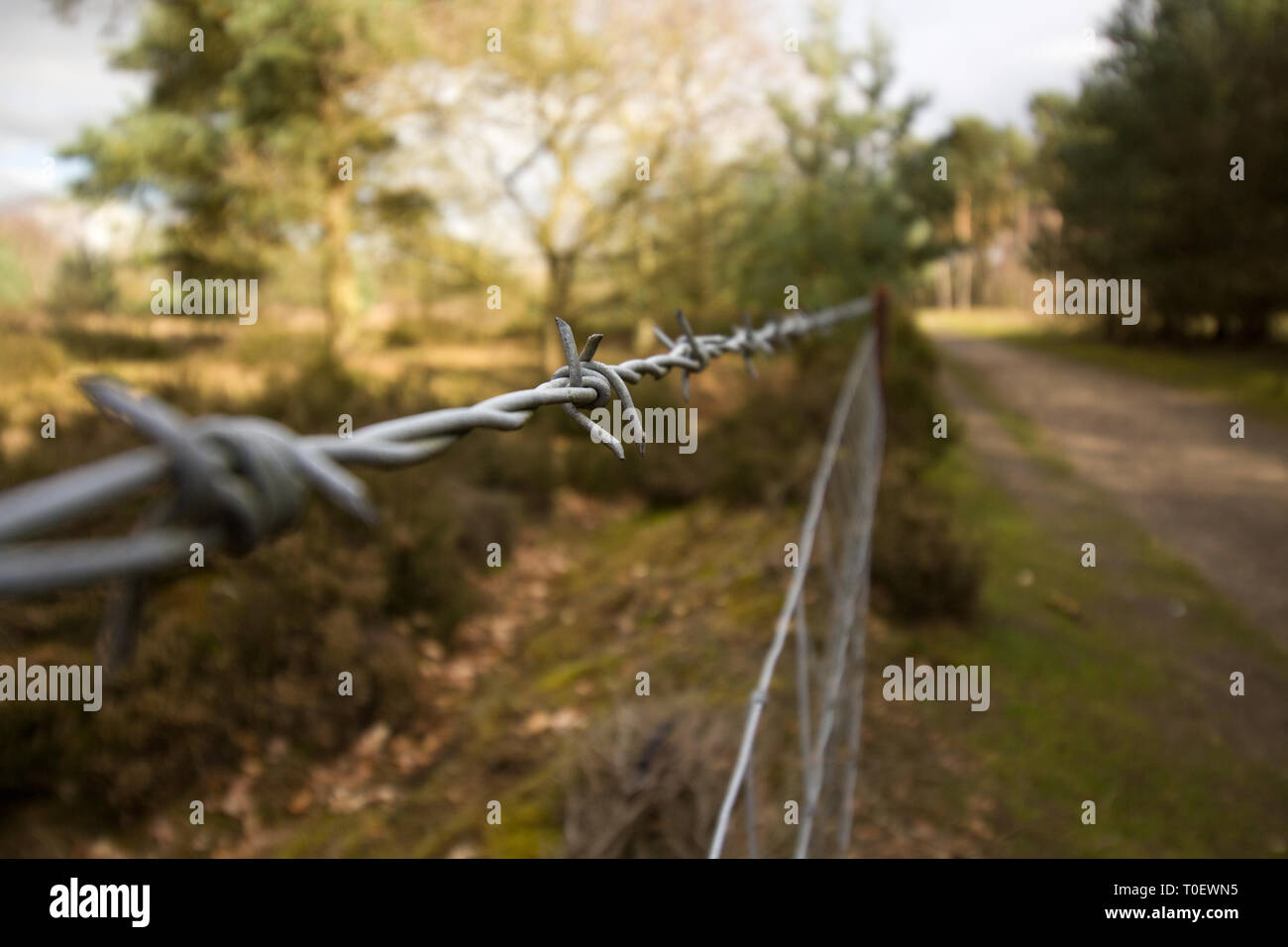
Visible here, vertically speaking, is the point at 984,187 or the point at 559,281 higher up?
the point at 984,187

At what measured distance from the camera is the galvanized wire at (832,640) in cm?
190

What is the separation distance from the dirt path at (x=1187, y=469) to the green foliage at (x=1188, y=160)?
428 centimetres

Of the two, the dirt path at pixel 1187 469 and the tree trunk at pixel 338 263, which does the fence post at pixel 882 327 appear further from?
the tree trunk at pixel 338 263

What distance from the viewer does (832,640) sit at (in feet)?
9.70

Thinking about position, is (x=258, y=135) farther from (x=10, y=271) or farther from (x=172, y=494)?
(x=10, y=271)

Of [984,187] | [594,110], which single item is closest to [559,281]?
[594,110]

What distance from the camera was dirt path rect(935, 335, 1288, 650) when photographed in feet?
19.3

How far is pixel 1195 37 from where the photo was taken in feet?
52.6

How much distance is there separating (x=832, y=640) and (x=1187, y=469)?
723cm

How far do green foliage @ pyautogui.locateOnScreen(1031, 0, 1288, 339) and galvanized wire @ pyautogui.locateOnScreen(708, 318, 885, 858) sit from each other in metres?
14.4

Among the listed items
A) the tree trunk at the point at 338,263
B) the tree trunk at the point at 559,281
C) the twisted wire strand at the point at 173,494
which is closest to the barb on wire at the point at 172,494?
the twisted wire strand at the point at 173,494

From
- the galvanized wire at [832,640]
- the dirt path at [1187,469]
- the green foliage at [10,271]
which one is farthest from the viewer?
the green foliage at [10,271]
